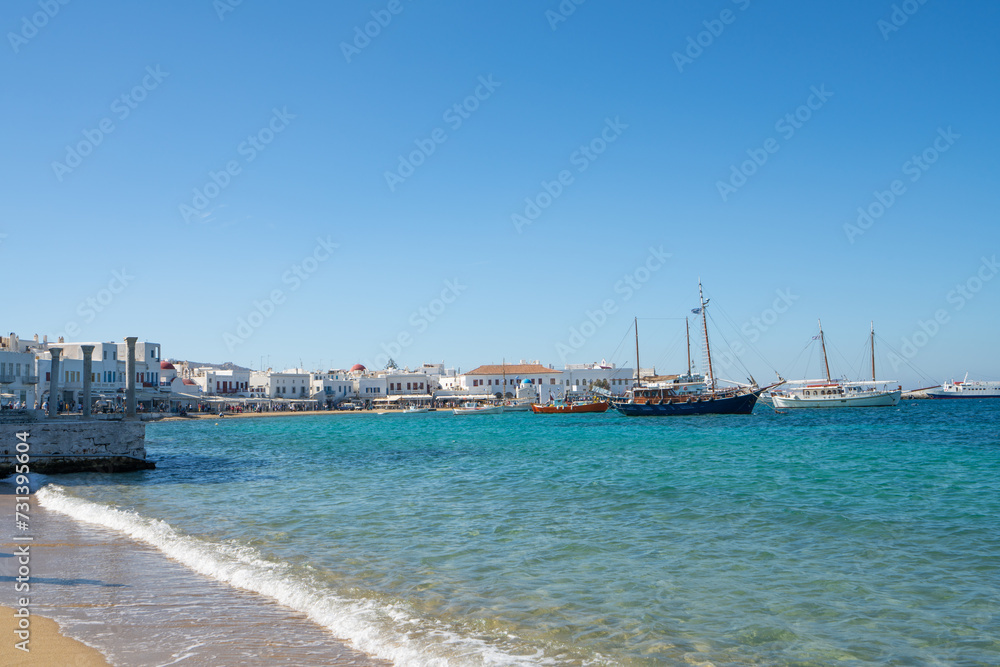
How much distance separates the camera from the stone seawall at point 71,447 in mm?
19688

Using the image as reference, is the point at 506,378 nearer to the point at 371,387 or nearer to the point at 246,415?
the point at 371,387

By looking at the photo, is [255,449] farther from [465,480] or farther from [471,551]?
[471,551]

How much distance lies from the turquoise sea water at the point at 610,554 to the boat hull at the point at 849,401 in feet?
207

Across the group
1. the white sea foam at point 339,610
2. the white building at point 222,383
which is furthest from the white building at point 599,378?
the white sea foam at point 339,610

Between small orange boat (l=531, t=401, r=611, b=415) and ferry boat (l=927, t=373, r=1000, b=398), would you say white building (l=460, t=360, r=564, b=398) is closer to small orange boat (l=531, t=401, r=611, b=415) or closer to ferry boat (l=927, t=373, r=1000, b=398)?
small orange boat (l=531, t=401, r=611, b=415)

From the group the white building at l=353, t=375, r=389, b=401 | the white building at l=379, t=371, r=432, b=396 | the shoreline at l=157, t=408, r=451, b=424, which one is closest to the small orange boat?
the shoreline at l=157, t=408, r=451, b=424

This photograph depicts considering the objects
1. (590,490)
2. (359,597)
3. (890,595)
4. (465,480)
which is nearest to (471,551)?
(359,597)

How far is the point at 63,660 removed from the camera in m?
5.84

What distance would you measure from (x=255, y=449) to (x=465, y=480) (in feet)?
59.3

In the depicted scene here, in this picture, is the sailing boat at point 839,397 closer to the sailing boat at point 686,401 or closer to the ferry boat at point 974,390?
the sailing boat at point 686,401

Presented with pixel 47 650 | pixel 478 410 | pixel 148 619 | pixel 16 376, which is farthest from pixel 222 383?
pixel 47 650

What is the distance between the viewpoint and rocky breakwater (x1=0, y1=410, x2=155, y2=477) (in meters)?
19.7

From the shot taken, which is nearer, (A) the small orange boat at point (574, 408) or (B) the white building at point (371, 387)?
(A) the small orange boat at point (574, 408)

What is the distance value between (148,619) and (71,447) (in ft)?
53.3
